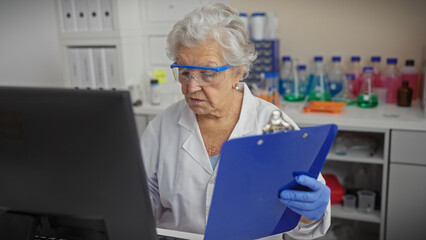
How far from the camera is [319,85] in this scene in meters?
2.48

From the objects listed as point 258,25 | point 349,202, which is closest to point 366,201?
point 349,202

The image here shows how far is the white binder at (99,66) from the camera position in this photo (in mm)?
2590

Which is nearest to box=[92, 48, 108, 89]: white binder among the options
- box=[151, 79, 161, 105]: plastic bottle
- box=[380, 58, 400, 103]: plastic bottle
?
box=[151, 79, 161, 105]: plastic bottle

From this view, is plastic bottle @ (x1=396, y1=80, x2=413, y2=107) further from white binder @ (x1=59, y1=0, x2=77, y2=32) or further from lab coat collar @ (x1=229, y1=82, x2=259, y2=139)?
white binder @ (x1=59, y1=0, x2=77, y2=32)

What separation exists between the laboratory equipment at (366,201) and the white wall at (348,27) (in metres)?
0.85

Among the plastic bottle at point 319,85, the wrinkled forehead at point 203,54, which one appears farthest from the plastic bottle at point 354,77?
the wrinkled forehead at point 203,54

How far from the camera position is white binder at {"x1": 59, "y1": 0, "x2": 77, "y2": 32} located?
100 inches

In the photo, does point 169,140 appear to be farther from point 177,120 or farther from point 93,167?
point 93,167

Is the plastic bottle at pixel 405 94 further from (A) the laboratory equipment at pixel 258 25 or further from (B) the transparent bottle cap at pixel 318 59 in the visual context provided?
(A) the laboratory equipment at pixel 258 25

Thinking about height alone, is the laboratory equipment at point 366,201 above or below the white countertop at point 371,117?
below

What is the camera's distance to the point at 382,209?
7.09ft

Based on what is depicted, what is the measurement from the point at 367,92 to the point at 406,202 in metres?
0.66

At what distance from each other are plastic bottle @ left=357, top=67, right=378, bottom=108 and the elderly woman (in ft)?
4.00

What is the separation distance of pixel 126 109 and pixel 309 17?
88.0 inches
